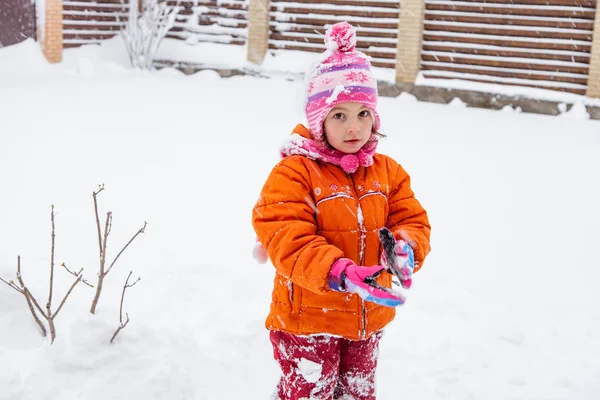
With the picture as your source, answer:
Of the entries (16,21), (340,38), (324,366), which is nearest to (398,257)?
(324,366)

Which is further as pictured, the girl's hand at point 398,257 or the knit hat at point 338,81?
the knit hat at point 338,81

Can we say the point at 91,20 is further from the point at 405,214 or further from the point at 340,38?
the point at 405,214

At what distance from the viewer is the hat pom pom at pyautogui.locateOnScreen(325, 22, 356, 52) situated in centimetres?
208

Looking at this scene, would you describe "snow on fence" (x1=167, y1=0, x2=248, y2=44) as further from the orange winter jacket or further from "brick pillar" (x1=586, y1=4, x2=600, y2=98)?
the orange winter jacket

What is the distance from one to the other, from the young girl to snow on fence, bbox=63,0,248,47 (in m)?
12.1

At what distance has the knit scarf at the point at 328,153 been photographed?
2.04 meters

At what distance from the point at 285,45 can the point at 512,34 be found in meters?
4.36

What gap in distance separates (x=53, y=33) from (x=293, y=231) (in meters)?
11.9

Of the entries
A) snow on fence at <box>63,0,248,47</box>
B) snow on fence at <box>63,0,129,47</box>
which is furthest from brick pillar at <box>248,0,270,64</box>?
snow on fence at <box>63,0,129,47</box>

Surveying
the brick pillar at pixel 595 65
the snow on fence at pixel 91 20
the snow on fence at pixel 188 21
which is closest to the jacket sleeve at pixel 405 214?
the brick pillar at pixel 595 65

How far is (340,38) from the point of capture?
208cm

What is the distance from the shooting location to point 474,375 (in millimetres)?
3197

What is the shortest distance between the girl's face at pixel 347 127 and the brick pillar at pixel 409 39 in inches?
400

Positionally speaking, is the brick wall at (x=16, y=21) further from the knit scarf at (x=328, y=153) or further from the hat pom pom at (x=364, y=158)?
the hat pom pom at (x=364, y=158)
